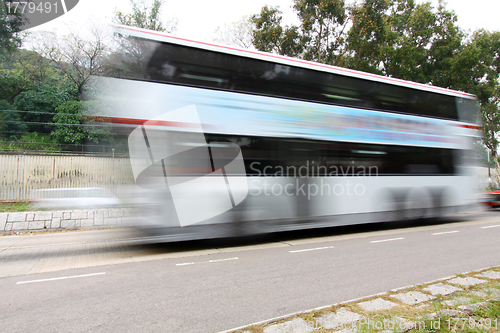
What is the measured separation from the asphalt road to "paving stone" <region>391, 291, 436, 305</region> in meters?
0.49

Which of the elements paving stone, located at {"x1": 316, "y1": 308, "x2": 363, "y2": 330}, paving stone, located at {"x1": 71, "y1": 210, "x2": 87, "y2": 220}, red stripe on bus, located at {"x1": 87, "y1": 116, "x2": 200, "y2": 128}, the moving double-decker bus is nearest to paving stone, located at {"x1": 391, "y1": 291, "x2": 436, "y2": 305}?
paving stone, located at {"x1": 316, "y1": 308, "x2": 363, "y2": 330}

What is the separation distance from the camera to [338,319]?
324 cm

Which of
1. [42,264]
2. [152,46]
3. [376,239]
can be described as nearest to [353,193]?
[376,239]

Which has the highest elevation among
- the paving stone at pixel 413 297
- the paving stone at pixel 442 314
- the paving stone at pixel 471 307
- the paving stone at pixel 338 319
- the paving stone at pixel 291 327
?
the paving stone at pixel 442 314

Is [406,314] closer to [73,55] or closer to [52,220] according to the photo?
[52,220]

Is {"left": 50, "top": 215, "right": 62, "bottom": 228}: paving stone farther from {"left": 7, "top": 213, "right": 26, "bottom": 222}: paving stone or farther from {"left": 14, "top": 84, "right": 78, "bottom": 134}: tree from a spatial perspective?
{"left": 14, "top": 84, "right": 78, "bottom": 134}: tree

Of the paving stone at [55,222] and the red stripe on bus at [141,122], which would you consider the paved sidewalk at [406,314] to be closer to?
the red stripe on bus at [141,122]

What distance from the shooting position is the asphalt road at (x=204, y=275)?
3639 mm

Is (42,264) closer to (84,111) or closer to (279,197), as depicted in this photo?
(279,197)

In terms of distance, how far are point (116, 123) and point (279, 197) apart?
390cm

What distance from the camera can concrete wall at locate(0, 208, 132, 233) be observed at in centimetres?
998

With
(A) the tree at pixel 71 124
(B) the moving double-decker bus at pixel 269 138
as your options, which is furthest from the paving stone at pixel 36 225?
(A) the tree at pixel 71 124

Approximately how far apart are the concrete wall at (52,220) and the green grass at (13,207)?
2.14 metres

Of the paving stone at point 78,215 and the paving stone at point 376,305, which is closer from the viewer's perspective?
the paving stone at point 376,305
